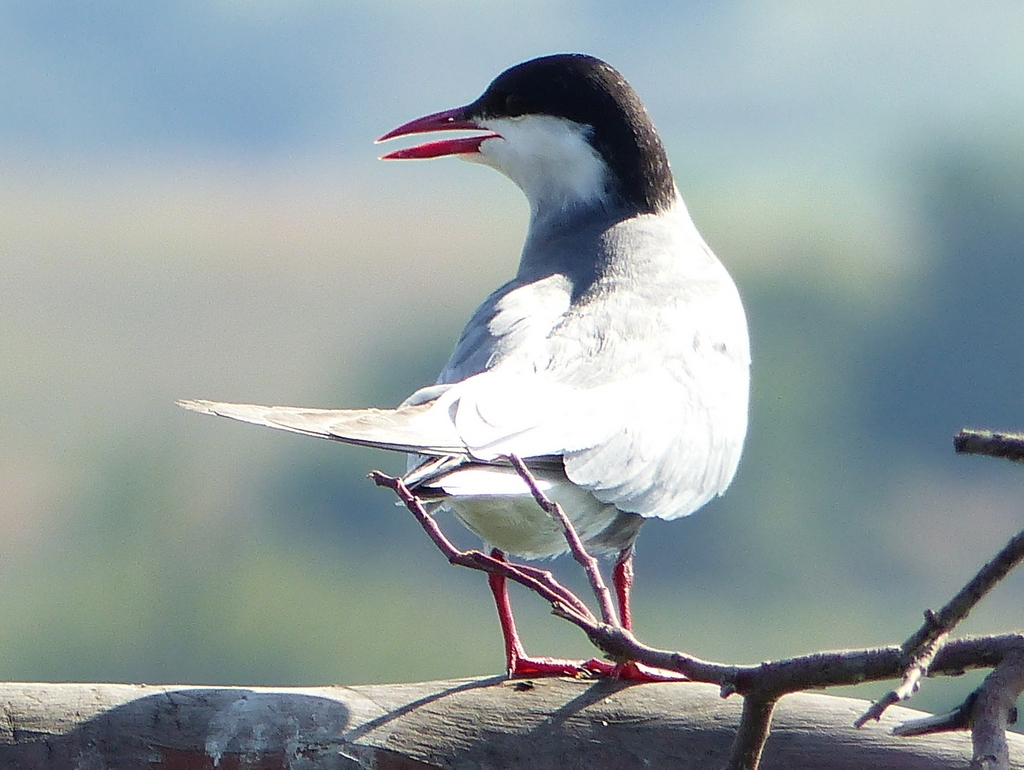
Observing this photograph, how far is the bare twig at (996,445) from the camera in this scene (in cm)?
117

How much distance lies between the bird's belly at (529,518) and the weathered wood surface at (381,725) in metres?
0.22

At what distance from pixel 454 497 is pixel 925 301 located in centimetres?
3569

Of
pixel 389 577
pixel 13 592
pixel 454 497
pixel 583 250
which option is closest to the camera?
pixel 454 497

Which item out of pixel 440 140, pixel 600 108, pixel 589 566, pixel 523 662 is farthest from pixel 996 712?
pixel 440 140

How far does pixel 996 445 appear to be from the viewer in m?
1.18

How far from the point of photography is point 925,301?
36.6m

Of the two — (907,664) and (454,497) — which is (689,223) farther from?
(907,664)

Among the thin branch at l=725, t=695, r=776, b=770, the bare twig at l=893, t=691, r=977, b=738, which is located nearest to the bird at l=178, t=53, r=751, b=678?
the thin branch at l=725, t=695, r=776, b=770

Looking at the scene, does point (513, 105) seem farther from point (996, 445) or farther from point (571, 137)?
point (996, 445)

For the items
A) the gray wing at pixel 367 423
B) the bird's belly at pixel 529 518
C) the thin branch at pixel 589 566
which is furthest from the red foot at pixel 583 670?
the thin branch at pixel 589 566

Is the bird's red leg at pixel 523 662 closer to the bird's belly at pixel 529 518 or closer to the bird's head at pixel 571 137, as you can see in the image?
the bird's belly at pixel 529 518

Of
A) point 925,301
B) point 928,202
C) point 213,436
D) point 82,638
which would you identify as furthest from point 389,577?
point 928,202

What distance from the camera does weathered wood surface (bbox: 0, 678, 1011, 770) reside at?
2119mm

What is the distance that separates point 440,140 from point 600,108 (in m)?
0.37
